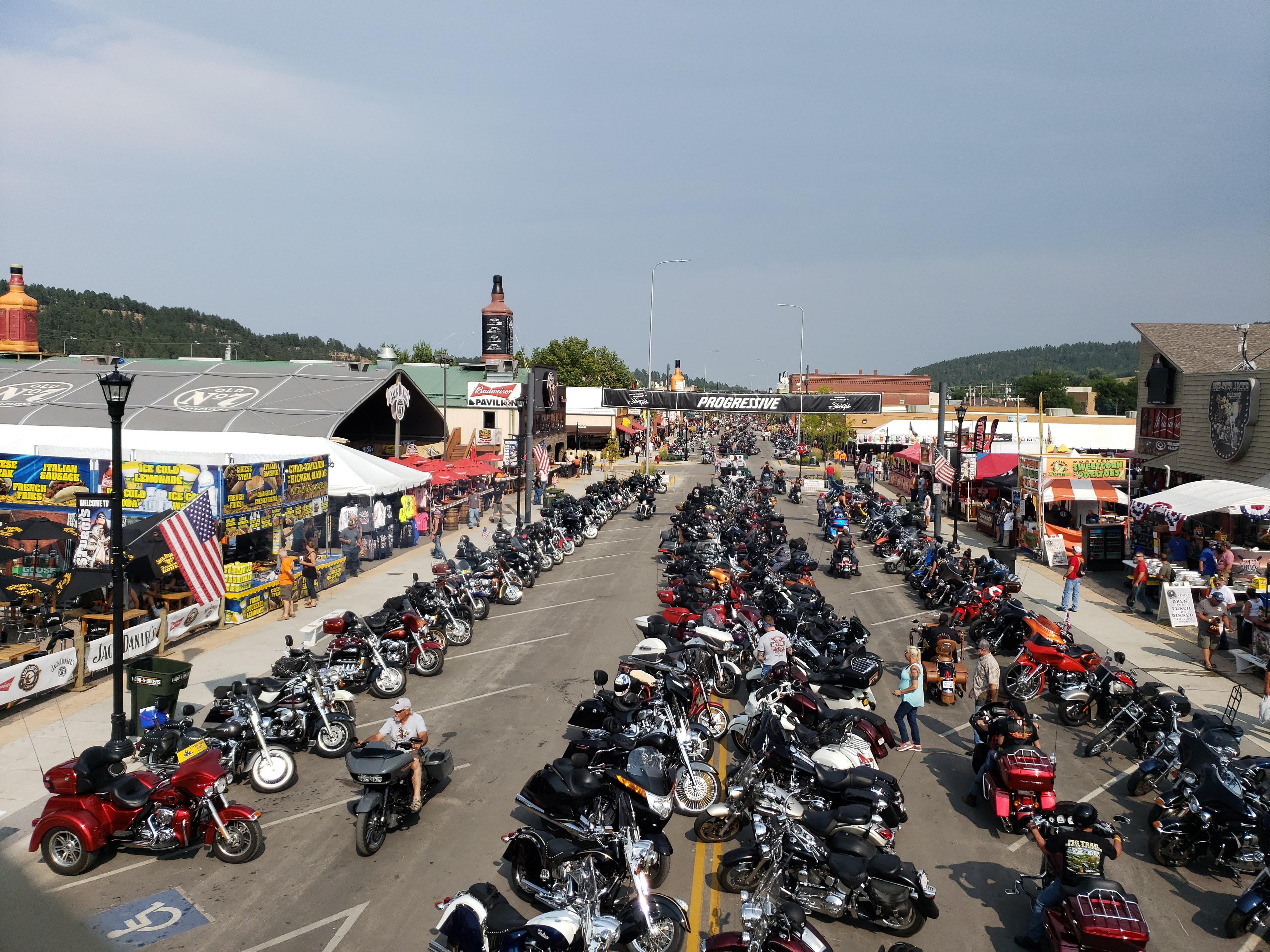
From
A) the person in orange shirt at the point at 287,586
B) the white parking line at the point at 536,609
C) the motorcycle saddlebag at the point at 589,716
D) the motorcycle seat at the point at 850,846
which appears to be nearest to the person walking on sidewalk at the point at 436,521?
the white parking line at the point at 536,609

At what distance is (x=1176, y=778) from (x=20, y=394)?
43.3m

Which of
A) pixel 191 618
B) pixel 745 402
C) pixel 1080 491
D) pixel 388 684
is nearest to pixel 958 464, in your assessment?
pixel 1080 491

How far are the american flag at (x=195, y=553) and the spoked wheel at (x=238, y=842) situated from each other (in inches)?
287

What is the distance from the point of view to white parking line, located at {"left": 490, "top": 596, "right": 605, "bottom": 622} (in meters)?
18.8

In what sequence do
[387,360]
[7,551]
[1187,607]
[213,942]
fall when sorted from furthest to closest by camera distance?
1. [387,360]
2. [1187,607]
3. [7,551]
4. [213,942]

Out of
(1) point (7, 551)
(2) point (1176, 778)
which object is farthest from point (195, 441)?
(2) point (1176, 778)

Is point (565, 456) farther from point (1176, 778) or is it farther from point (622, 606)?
point (1176, 778)

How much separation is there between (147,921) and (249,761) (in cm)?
276

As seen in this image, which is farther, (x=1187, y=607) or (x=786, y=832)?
(x=1187, y=607)

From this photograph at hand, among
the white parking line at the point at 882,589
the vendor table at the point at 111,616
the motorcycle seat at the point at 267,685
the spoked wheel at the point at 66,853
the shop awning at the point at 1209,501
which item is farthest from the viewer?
the white parking line at the point at 882,589

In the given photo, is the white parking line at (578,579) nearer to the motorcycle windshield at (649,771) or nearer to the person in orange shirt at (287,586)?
the person in orange shirt at (287,586)

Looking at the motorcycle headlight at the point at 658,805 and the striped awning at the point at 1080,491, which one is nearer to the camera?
the motorcycle headlight at the point at 658,805

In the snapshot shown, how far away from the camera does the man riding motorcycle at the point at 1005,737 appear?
31.3 ft

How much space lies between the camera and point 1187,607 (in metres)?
17.5
